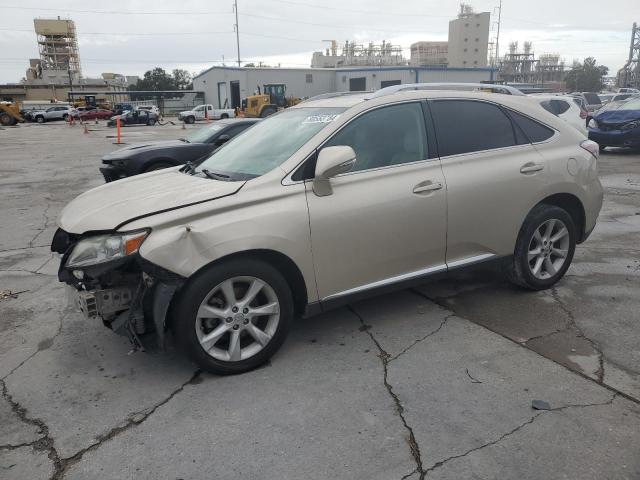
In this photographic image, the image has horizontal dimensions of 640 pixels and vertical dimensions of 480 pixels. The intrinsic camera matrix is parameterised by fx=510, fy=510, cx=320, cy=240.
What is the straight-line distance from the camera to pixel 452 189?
12.7ft

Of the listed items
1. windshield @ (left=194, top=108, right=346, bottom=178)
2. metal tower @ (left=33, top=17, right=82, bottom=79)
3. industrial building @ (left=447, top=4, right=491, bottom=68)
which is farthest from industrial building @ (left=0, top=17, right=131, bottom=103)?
windshield @ (left=194, top=108, right=346, bottom=178)

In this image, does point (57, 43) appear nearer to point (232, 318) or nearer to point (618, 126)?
point (618, 126)

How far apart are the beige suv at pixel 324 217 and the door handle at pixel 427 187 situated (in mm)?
13

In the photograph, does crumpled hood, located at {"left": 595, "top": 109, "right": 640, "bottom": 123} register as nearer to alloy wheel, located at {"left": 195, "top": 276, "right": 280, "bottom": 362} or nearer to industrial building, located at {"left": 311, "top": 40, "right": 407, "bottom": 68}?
alloy wheel, located at {"left": 195, "top": 276, "right": 280, "bottom": 362}

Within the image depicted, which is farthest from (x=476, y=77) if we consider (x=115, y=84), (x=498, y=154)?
(x=115, y=84)

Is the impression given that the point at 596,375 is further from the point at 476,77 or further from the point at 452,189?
the point at 476,77

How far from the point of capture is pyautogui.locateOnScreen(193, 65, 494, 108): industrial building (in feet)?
194

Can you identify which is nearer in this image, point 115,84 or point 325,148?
point 325,148

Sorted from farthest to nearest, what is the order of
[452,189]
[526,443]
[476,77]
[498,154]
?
1. [476,77]
2. [498,154]
3. [452,189]
4. [526,443]

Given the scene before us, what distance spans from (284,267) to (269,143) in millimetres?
1122

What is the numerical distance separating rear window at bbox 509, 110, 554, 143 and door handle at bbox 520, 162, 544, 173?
248 millimetres

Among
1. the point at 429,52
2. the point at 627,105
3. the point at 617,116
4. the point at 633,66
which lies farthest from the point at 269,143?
the point at 429,52

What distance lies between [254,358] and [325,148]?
4.80ft

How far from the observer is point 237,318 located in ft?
10.5
